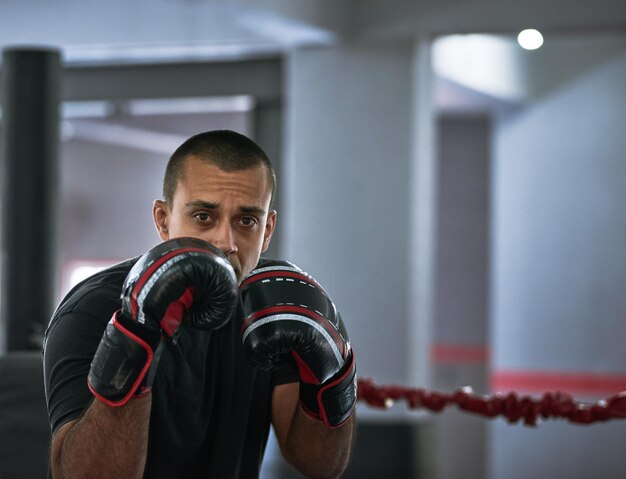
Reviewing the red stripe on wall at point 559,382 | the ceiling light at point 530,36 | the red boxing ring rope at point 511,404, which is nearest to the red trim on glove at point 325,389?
the red boxing ring rope at point 511,404

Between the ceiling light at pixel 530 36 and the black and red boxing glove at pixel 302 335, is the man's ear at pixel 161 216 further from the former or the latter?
the ceiling light at pixel 530 36

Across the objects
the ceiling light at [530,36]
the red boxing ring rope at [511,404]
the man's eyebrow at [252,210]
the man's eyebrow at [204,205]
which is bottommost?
the red boxing ring rope at [511,404]

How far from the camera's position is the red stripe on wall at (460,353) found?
25.5 feet

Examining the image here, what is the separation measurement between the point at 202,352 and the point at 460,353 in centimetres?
628

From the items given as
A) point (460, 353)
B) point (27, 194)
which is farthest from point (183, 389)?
point (460, 353)

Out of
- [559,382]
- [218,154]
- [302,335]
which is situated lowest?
[559,382]

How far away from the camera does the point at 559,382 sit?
21.5 feet

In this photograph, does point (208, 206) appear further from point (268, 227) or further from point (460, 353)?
point (460, 353)

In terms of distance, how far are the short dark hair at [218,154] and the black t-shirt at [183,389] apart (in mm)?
180

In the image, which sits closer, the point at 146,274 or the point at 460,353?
the point at 146,274

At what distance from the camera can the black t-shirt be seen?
1.58m

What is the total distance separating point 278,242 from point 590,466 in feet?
8.54

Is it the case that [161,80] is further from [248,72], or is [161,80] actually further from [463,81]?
[463,81]

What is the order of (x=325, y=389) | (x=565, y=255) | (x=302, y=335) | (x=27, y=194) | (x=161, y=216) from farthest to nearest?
(x=565, y=255)
(x=27, y=194)
(x=161, y=216)
(x=325, y=389)
(x=302, y=335)
